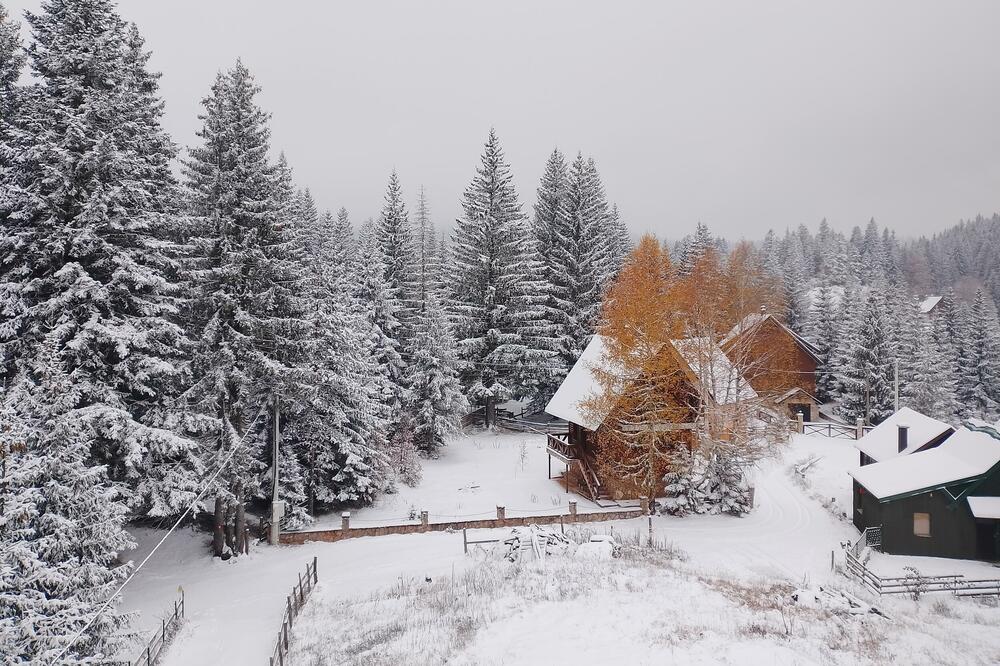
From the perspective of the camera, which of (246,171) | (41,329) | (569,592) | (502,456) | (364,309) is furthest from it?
(502,456)

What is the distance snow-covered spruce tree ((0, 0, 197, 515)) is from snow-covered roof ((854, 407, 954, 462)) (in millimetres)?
30235

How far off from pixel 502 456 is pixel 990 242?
161 metres

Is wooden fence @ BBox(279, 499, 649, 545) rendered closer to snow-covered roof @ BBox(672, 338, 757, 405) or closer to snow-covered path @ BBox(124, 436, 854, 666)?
snow-covered path @ BBox(124, 436, 854, 666)

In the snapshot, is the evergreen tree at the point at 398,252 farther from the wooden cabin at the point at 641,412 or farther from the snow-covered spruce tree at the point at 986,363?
the snow-covered spruce tree at the point at 986,363

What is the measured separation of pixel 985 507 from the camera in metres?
21.0

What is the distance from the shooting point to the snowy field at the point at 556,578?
11.4m

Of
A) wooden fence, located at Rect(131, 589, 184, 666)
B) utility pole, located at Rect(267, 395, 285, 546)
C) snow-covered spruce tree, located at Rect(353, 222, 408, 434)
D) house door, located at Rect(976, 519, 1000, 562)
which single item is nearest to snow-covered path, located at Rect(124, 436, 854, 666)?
wooden fence, located at Rect(131, 589, 184, 666)

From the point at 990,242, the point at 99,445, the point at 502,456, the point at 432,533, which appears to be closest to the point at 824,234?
the point at 990,242

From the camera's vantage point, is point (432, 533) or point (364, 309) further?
point (364, 309)

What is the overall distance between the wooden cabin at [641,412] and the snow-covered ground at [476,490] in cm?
168

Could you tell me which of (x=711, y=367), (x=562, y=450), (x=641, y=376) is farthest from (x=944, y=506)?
(x=562, y=450)

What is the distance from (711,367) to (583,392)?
6537 mm

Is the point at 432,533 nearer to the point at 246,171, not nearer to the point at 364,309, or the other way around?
the point at 364,309

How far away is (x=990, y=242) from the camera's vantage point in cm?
13712
